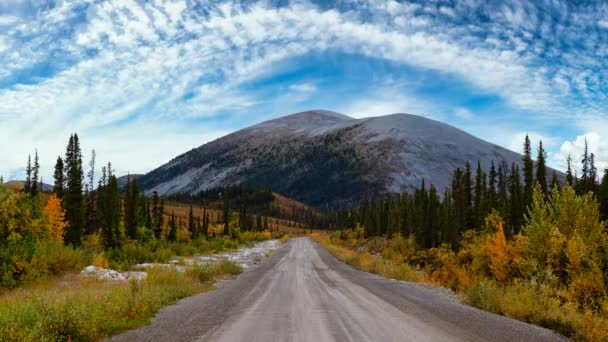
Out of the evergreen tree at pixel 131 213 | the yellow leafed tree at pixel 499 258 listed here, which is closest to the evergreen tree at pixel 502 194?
the yellow leafed tree at pixel 499 258

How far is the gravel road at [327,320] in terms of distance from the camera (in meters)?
10.2

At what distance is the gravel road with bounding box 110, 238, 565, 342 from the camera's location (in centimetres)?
1018

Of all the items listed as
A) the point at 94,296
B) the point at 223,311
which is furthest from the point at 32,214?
the point at 223,311

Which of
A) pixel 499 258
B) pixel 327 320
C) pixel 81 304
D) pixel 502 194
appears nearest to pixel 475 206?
pixel 502 194

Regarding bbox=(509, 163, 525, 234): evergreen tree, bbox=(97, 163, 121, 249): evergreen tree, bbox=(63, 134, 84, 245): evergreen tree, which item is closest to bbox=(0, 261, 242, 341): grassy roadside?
bbox=(97, 163, 121, 249): evergreen tree

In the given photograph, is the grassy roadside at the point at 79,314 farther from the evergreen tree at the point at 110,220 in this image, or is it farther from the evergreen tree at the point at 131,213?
the evergreen tree at the point at 131,213

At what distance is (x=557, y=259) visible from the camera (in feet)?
59.0

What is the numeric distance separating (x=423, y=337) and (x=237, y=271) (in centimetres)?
2098

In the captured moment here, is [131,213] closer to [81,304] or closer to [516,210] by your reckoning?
[516,210]

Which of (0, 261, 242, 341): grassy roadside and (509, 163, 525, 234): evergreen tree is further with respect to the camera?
(509, 163, 525, 234): evergreen tree

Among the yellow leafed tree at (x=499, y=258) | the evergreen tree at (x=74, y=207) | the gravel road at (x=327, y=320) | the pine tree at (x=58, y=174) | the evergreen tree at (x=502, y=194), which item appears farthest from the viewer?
the pine tree at (x=58, y=174)

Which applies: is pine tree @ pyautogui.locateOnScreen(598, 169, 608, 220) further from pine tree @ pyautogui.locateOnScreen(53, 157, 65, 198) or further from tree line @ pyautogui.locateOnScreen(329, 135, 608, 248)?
pine tree @ pyautogui.locateOnScreen(53, 157, 65, 198)

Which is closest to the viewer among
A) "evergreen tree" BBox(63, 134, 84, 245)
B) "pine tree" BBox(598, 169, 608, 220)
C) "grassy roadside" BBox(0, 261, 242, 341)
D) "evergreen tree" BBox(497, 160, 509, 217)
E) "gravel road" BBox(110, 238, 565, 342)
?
"grassy roadside" BBox(0, 261, 242, 341)

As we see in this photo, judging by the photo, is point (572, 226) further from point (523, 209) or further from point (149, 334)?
point (523, 209)
